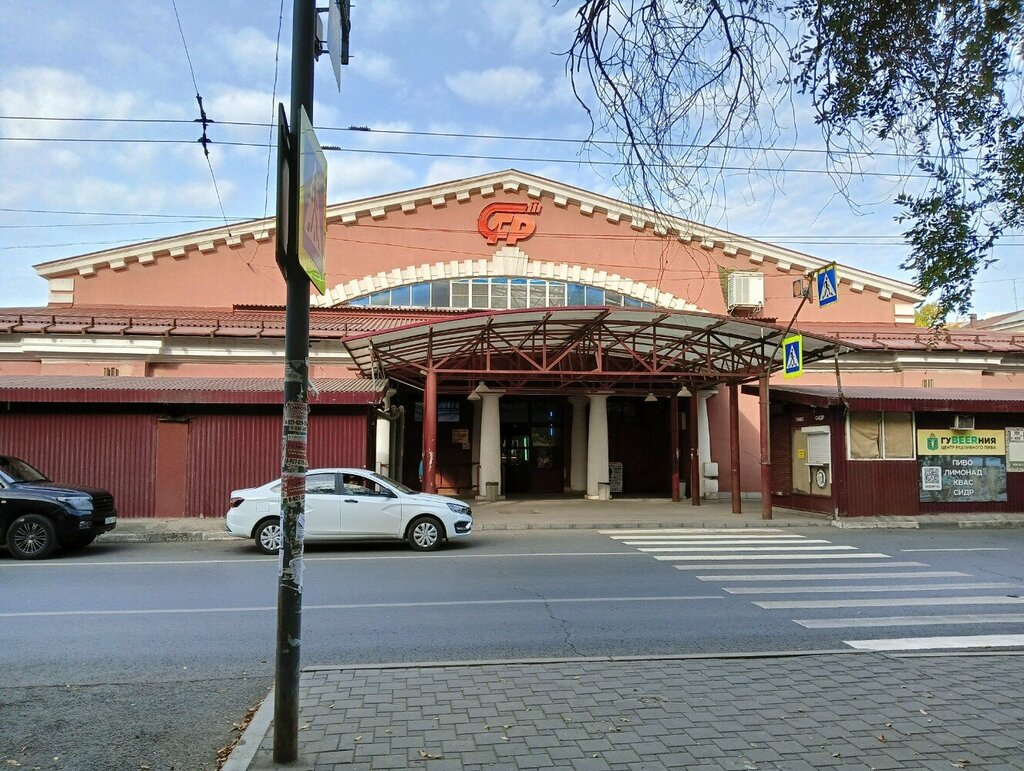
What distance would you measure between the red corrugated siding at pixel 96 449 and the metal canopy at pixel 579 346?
5667 mm

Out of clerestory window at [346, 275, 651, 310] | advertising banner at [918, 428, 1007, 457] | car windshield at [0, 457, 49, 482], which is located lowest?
car windshield at [0, 457, 49, 482]

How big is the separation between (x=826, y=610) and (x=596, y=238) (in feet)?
61.3

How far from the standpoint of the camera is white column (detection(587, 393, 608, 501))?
25141 mm

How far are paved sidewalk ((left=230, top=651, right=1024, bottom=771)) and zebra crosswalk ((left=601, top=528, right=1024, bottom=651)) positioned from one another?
Result: 1.54 metres

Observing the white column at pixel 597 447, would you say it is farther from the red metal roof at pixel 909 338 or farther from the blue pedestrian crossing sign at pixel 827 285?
the blue pedestrian crossing sign at pixel 827 285

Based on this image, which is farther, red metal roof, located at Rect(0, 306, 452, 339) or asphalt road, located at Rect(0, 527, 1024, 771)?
Answer: red metal roof, located at Rect(0, 306, 452, 339)

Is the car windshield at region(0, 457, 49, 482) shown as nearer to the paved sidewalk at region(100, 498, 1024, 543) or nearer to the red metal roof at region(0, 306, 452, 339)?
the paved sidewalk at region(100, 498, 1024, 543)

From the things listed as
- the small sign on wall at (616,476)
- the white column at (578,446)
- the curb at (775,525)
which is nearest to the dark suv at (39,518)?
the curb at (775,525)

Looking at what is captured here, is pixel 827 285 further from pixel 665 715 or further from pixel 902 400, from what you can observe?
pixel 665 715

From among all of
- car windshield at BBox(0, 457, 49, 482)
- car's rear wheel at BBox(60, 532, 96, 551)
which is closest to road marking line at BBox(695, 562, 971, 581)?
car's rear wheel at BBox(60, 532, 96, 551)

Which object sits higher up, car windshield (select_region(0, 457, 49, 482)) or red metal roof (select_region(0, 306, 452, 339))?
red metal roof (select_region(0, 306, 452, 339))

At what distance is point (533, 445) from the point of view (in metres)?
28.3

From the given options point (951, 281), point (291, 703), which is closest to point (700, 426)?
point (951, 281)

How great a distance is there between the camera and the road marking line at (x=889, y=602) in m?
9.30
